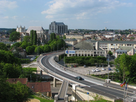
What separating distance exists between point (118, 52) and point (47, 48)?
26200mm

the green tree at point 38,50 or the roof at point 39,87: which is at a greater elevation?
the green tree at point 38,50

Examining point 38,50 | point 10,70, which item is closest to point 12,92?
point 10,70

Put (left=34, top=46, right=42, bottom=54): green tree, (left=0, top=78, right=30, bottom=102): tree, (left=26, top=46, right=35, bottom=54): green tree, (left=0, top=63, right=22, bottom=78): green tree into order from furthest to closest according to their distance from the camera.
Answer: (left=26, top=46, right=35, bottom=54): green tree < (left=34, top=46, right=42, bottom=54): green tree < (left=0, top=63, right=22, bottom=78): green tree < (left=0, top=78, right=30, bottom=102): tree

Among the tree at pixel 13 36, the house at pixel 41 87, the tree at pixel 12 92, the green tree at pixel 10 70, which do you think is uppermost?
the tree at pixel 13 36

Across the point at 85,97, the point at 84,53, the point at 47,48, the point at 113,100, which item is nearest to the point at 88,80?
the point at 85,97

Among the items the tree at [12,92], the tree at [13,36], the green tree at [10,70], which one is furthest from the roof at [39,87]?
the tree at [13,36]

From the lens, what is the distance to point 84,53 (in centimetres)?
6203

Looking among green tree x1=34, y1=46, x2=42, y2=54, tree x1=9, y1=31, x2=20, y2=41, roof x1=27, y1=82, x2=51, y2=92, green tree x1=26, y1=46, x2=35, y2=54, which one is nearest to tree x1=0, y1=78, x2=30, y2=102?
roof x1=27, y1=82, x2=51, y2=92

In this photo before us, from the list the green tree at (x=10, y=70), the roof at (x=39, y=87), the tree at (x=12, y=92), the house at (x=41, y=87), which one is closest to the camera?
the tree at (x=12, y=92)

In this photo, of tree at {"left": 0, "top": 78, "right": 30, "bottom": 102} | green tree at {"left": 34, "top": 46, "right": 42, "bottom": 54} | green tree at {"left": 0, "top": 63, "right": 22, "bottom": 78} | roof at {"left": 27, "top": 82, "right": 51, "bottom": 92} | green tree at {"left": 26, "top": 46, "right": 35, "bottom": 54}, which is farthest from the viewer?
green tree at {"left": 26, "top": 46, "right": 35, "bottom": 54}

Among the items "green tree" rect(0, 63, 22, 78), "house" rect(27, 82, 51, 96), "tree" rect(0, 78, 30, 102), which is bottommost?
"house" rect(27, 82, 51, 96)

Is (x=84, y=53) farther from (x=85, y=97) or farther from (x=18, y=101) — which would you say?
(x=18, y=101)

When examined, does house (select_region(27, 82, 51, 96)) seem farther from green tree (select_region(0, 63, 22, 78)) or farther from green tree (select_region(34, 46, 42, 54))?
green tree (select_region(34, 46, 42, 54))

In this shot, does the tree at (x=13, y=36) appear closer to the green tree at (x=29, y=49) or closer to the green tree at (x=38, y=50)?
the green tree at (x=29, y=49)
